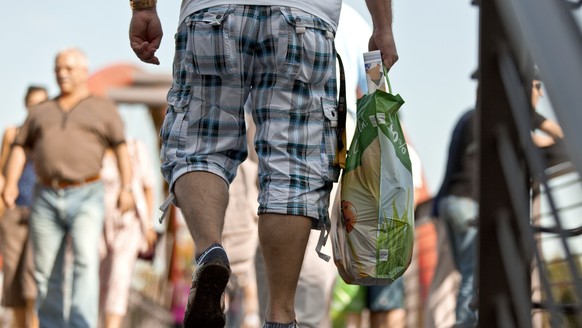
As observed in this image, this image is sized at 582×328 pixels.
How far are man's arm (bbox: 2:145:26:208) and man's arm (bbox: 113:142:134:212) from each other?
702 millimetres

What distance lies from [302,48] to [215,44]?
0.76 ft

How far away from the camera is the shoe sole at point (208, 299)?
3570 millimetres

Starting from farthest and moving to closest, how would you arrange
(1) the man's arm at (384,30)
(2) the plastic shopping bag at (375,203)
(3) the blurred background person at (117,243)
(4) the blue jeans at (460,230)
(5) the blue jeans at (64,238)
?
(3) the blurred background person at (117,243), (5) the blue jeans at (64,238), (4) the blue jeans at (460,230), (1) the man's arm at (384,30), (2) the plastic shopping bag at (375,203)

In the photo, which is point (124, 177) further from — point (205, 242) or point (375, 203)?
point (205, 242)

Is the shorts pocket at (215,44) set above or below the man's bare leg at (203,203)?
above

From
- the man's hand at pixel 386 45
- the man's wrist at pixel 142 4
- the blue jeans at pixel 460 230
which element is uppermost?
the man's wrist at pixel 142 4

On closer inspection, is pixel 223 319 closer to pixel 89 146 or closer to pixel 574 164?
pixel 574 164

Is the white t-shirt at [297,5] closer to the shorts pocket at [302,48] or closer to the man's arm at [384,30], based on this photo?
the shorts pocket at [302,48]

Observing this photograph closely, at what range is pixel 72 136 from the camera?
950 centimetres

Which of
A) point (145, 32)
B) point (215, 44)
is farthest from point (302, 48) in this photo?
point (145, 32)

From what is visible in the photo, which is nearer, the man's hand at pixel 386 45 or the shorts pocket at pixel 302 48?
the shorts pocket at pixel 302 48

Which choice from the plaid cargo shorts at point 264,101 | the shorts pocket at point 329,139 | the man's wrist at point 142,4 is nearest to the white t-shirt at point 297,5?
the plaid cargo shorts at point 264,101

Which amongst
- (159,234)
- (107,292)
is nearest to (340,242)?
(107,292)

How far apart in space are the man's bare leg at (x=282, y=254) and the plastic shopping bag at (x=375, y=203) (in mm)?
209
